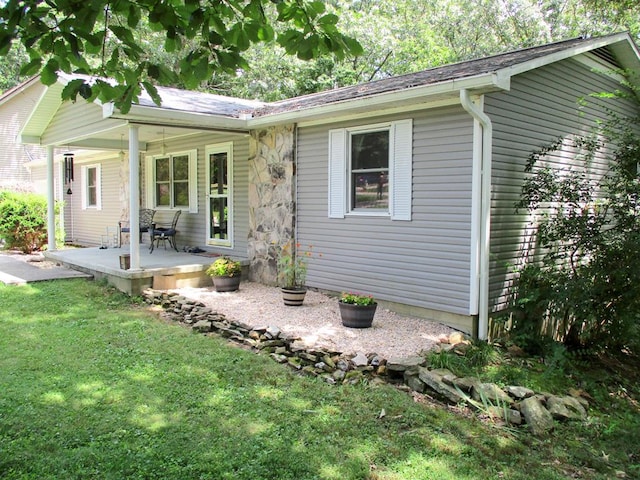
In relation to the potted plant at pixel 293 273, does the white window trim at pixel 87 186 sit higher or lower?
higher

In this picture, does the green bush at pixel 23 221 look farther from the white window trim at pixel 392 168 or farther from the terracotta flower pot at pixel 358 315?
→ the terracotta flower pot at pixel 358 315

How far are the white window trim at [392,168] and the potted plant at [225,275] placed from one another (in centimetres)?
184

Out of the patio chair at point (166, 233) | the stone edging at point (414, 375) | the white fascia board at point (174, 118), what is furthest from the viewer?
the patio chair at point (166, 233)

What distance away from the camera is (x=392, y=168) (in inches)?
262

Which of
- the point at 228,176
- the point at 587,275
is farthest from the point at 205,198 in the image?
the point at 587,275

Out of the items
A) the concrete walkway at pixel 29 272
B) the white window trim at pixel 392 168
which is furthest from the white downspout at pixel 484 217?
the concrete walkway at pixel 29 272

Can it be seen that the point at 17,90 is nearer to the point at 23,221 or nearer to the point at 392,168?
the point at 23,221

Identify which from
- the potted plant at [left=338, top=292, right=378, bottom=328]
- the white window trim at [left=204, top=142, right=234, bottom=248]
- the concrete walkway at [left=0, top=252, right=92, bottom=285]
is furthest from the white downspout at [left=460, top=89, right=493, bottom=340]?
the concrete walkway at [left=0, top=252, right=92, bottom=285]

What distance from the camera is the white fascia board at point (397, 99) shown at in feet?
17.4

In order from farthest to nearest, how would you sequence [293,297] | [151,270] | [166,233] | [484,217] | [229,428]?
[166,233] < [151,270] < [293,297] < [484,217] < [229,428]

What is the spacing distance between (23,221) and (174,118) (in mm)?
6825

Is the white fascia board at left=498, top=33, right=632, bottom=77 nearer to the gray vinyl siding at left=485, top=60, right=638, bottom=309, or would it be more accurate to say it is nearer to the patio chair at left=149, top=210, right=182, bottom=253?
the gray vinyl siding at left=485, top=60, right=638, bottom=309

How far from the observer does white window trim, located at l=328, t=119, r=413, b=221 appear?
649 centimetres

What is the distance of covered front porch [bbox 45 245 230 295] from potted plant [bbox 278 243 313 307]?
4.27 feet
